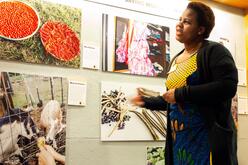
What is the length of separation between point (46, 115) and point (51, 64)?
0.27 metres

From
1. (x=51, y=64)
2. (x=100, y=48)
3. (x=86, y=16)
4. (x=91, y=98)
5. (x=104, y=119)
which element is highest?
(x=86, y=16)

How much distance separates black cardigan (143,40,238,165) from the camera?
1044 mm

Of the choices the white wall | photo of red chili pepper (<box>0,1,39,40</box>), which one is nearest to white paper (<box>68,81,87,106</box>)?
the white wall

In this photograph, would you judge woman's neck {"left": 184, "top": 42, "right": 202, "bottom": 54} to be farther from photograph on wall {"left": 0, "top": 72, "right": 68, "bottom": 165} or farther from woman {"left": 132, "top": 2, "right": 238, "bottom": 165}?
photograph on wall {"left": 0, "top": 72, "right": 68, "bottom": 165}

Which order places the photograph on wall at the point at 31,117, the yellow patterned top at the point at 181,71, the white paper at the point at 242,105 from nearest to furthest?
the yellow patterned top at the point at 181,71 < the photograph on wall at the point at 31,117 < the white paper at the point at 242,105

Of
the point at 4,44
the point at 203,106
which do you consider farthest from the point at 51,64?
the point at 203,106

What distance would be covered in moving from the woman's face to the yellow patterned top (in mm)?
87

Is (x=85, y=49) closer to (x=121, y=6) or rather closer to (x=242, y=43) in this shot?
(x=121, y=6)

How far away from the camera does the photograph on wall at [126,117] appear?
1736 mm

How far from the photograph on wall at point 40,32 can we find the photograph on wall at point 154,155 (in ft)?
2.20

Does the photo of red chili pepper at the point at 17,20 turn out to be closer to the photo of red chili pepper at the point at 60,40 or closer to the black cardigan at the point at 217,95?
the photo of red chili pepper at the point at 60,40

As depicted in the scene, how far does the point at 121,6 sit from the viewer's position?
6.14 ft

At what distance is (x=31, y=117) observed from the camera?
5.02ft

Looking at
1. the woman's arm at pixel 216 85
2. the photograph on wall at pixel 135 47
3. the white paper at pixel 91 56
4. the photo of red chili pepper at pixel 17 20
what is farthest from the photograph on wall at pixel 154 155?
the photo of red chili pepper at pixel 17 20
